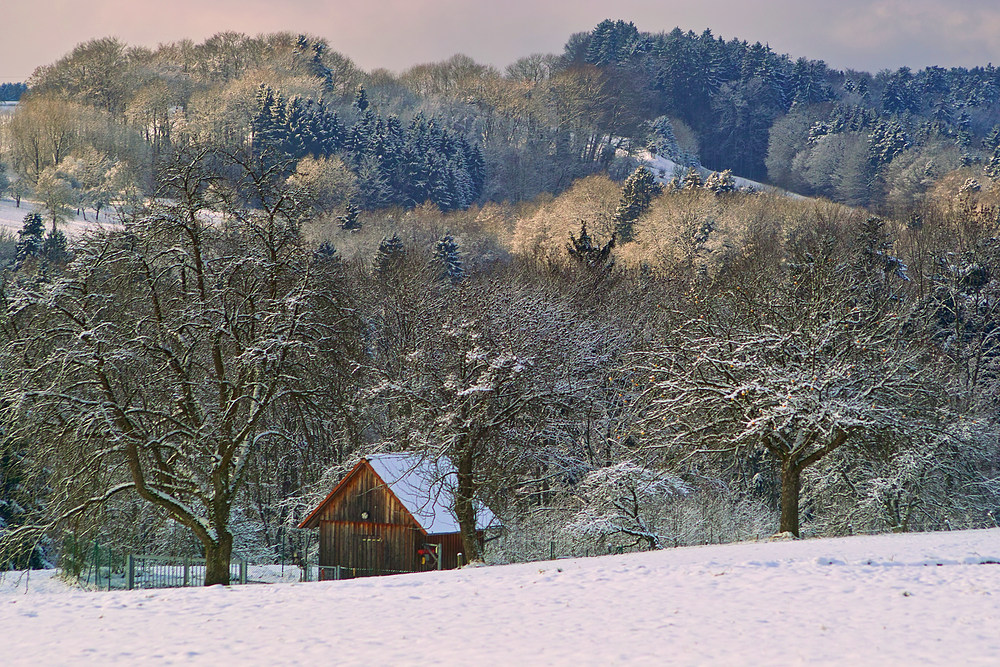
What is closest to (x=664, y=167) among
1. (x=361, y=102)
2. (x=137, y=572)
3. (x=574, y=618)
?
(x=361, y=102)

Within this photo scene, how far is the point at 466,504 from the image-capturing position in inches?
929

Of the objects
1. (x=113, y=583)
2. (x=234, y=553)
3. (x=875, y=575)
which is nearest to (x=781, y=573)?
(x=875, y=575)

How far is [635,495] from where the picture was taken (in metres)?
26.9

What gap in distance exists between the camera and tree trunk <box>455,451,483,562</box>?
77.6 feet

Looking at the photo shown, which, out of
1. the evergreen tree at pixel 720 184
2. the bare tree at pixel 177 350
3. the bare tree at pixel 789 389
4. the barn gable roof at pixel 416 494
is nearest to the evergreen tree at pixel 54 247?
the barn gable roof at pixel 416 494

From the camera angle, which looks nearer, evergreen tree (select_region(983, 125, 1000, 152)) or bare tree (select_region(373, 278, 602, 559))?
bare tree (select_region(373, 278, 602, 559))

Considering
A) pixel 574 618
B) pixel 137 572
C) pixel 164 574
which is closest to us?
pixel 574 618

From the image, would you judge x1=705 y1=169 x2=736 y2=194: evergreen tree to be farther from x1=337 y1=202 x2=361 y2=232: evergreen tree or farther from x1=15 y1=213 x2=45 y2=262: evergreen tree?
x1=15 y1=213 x2=45 y2=262: evergreen tree

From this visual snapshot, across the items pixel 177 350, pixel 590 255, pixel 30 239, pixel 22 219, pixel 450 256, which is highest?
pixel 22 219

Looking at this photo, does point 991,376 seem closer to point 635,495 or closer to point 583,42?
point 635,495

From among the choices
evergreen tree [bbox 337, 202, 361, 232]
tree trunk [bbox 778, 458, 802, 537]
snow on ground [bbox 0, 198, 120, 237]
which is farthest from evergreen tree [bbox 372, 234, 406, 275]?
tree trunk [bbox 778, 458, 802, 537]

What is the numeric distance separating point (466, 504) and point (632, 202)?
5823cm

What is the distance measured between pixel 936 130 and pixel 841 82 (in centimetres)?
6496

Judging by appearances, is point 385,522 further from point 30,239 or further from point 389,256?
point 30,239
